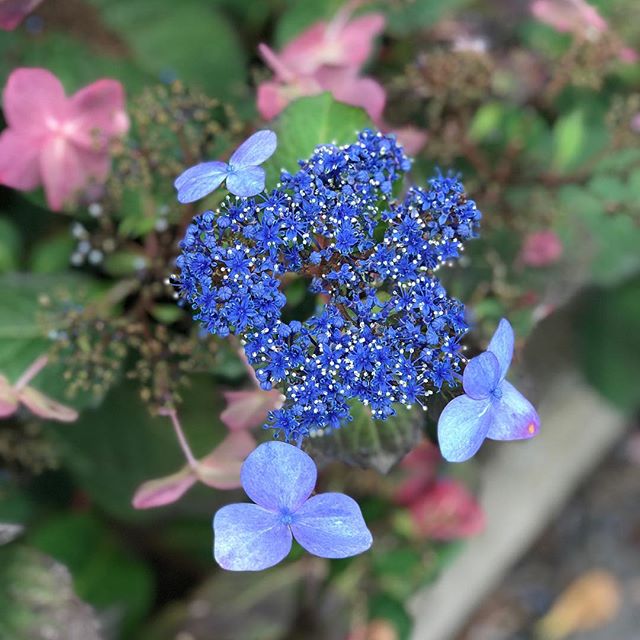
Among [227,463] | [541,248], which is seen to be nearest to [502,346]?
[227,463]

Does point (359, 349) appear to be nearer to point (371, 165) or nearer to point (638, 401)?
point (371, 165)

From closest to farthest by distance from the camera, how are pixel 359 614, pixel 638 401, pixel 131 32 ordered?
pixel 131 32 < pixel 359 614 < pixel 638 401

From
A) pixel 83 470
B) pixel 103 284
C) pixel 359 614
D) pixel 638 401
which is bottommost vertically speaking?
pixel 638 401

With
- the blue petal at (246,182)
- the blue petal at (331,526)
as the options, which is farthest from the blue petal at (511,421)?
the blue petal at (246,182)

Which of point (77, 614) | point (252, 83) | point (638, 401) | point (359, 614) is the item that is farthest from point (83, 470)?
point (638, 401)

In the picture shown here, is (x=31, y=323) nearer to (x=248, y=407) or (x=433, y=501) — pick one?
(x=248, y=407)

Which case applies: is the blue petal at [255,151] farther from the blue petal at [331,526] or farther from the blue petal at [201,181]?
the blue petal at [331,526]

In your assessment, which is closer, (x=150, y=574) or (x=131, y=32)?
(x=131, y=32)
